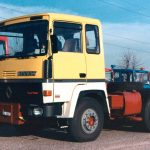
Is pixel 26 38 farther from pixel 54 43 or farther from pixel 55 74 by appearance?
pixel 55 74

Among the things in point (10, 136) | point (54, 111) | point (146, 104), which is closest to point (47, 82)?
point (54, 111)

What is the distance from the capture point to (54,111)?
29.8ft

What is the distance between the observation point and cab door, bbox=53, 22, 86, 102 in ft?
29.8

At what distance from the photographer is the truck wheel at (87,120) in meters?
9.41

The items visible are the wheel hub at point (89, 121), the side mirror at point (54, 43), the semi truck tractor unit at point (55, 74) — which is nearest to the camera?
the side mirror at point (54, 43)

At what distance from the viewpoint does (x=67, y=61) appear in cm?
930

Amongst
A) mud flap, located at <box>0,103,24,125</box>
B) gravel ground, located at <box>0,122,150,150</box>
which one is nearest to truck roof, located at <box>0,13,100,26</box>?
mud flap, located at <box>0,103,24,125</box>

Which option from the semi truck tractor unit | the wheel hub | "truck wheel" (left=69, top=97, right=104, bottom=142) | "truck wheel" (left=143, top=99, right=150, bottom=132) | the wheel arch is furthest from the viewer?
"truck wheel" (left=143, top=99, right=150, bottom=132)

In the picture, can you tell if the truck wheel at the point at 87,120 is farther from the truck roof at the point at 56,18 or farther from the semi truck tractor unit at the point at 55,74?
the truck roof at the point at 56,18

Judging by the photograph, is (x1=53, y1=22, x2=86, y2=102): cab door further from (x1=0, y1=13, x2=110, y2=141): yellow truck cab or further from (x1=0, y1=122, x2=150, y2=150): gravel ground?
(x1=0, y1=122, x2=150, y2=150): gravel ground

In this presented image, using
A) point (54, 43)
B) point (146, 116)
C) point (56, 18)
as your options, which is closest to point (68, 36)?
point (56, 18)

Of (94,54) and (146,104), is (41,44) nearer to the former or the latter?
(94,54)

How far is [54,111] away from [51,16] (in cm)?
205

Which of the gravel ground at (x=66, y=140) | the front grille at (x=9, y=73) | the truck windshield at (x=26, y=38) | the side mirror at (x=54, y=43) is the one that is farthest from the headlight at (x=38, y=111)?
the side mirror at (x=54, y=43)
